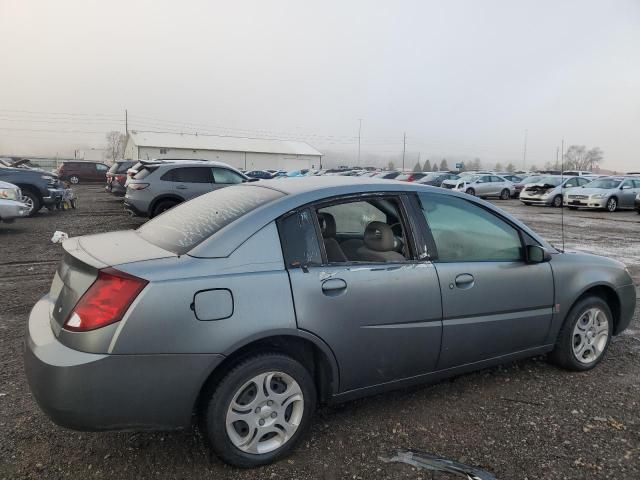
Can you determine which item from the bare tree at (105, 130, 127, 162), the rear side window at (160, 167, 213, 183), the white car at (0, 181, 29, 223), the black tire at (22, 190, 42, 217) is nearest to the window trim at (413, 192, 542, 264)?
the rear side window at (160, 167, 213, 183)

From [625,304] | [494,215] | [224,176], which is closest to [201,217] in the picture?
[494,215]

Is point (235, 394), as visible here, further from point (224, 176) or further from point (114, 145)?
point (114, 145)

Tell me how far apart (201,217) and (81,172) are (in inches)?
1233

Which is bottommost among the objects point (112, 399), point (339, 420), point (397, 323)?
point (339, 420)

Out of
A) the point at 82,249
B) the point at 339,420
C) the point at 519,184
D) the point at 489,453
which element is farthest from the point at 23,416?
the point at 519,184

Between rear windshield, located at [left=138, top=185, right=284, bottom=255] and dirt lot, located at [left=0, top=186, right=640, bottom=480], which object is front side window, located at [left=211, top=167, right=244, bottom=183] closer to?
dirt lot, located at [left=0, top=186, right=640, bottom=480]

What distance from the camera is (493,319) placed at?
3.43 m

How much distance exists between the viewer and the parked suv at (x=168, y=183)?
37.2ft

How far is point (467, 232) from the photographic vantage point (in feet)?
11.6

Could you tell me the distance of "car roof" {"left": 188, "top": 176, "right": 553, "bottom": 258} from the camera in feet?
8.82

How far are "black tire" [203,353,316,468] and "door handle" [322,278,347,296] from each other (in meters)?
0.43

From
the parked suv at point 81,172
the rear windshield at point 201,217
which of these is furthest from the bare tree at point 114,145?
the rear windshield at point 201,217

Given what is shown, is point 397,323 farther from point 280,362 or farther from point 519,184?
point 519,184

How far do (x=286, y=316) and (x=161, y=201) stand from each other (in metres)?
9.66
